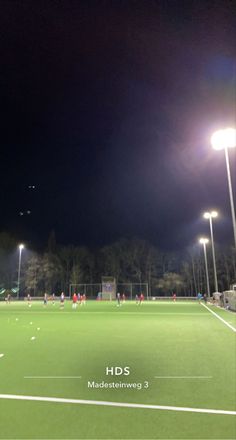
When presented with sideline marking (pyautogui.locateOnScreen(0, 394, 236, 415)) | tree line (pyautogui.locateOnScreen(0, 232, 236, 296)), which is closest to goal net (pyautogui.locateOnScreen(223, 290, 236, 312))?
sideline marking (pyautogui.locateOnScreen(0, 394, 236, 415))

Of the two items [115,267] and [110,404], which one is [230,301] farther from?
[115,267]

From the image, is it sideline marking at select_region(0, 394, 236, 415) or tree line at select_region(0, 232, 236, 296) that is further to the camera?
tree line at select_region(0, 232, 236, 296)

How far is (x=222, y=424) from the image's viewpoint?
4613 mm

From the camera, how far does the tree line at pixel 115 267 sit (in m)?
81.7

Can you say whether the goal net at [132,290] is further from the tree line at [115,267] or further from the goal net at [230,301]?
the goal net at [230,301]

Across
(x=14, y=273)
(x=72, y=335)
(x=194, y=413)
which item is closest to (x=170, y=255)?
(x=14, y=273)

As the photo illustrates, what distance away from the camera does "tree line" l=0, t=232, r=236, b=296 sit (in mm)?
81688

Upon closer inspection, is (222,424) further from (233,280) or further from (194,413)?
(233,280)

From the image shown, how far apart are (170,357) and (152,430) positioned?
4200mm

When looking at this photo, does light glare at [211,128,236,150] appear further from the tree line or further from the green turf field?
the tree line

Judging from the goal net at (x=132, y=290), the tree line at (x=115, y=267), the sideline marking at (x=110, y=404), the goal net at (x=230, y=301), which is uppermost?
the tree line at (x=115, y=267)

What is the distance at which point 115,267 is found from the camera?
288ft

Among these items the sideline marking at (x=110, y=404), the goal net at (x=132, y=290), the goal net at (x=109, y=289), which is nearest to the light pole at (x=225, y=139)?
the sideline marking at (x=110, y=404)

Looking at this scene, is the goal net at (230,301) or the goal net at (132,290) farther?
the goal net at (132,290)
